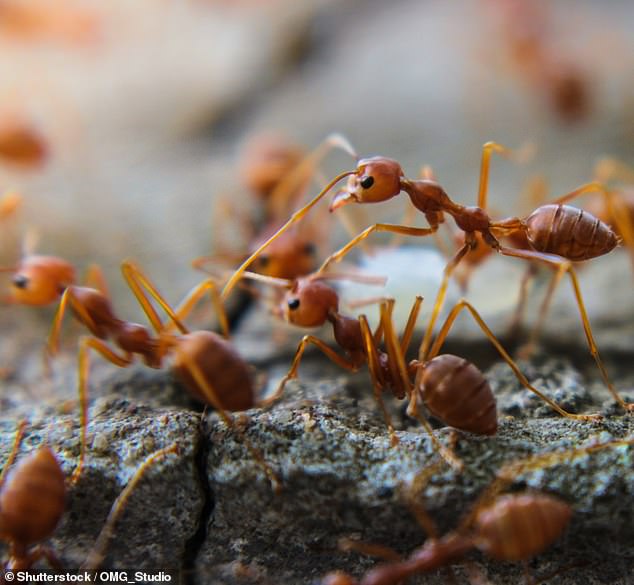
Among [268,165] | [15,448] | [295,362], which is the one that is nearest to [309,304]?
[295,362]

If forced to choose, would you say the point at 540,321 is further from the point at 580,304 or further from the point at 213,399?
the point at 213,399

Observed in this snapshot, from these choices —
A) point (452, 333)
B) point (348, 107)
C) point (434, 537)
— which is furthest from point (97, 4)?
point (434, 537)

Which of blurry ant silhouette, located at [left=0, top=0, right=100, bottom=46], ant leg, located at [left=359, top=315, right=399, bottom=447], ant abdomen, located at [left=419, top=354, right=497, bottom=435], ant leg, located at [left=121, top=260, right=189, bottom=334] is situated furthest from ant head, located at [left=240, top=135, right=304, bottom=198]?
blurry ant silhouette, located at [left=0, top=0, right=100, bottom=46]

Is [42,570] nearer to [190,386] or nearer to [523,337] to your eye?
[190,386]

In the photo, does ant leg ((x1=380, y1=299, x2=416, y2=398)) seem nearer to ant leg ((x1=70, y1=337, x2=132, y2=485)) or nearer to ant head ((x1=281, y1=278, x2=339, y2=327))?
ant head ((x1=281, y1=278, x2=339, y2=327))

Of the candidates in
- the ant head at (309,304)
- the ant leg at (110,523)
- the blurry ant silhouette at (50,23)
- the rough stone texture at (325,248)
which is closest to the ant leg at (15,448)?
the rough stone texture at (325,248)
